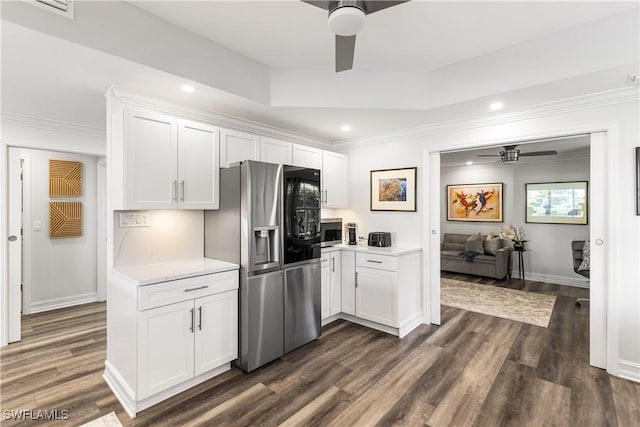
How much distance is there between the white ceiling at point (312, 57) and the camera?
77.9 inches

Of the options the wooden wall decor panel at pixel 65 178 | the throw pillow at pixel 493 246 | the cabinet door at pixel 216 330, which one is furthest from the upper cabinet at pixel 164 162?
the throw pillow at pixel 493 246

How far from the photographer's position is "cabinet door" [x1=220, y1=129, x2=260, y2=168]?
2.88 metres

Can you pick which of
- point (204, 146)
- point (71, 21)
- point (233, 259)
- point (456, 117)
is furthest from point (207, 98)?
point (456, 117)

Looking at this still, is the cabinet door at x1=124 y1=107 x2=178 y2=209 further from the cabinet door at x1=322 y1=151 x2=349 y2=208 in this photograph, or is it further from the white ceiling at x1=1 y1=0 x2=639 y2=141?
the cabinet door at x1=322 y1=151 x2=349 y2=208

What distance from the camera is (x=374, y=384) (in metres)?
2.46

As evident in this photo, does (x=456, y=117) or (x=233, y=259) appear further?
(x=456, y=117)

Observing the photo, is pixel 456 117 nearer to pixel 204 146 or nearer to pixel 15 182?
pixel 204 146

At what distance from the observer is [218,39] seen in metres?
2.41

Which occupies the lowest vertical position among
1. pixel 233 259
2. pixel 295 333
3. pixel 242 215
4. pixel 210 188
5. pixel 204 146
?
pixel 295 333

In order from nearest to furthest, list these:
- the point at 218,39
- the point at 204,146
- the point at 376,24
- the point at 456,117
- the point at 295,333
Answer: the point at 376,24 → the point at 218,39 → the point at 204,146 → the point at 295,333 → the point at 456,117

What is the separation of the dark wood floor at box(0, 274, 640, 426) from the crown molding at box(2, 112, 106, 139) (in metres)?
2.23

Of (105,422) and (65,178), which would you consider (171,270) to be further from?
(65,178)

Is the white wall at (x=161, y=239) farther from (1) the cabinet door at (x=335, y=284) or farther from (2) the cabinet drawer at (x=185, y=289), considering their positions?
(1) the cabinet door at (x=335, y=284)

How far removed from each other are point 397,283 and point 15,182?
4069 millimetres
